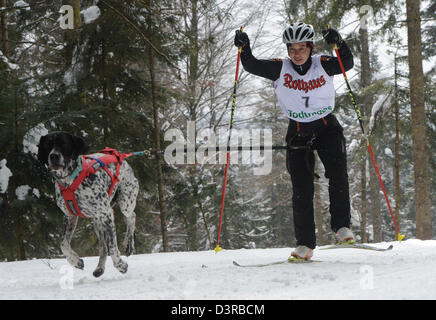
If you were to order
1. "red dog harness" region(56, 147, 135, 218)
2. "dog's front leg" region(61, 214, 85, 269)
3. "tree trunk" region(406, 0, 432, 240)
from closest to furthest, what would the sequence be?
"red dog harness" region(56, 147, 135, 218) < "dog's front leg" region(61, 214, 85, 269) < "tree trunk" region(406, 0, 432, 240)

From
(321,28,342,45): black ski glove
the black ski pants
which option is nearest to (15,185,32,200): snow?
the black ski pants

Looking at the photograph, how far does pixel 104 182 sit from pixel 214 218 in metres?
15.1

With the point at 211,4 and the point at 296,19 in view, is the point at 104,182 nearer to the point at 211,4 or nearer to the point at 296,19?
the point at 211,4

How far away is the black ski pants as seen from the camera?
441cm

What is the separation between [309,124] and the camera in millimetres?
4543

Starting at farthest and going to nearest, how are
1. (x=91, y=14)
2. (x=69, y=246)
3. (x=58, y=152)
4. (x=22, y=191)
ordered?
(x=91, y=14)
(x=22, y=191)
(x=69, y=246)
(x=58, y=152)

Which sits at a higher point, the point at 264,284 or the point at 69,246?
the point at 69,246

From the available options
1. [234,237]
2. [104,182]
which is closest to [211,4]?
[104,182]

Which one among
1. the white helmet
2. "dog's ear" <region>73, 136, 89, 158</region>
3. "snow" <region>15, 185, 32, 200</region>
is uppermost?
the white helmet

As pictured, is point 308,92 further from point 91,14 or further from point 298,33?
point 91,14

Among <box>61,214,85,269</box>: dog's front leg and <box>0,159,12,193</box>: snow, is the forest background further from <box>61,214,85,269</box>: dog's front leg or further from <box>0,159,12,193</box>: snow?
<box>61,214,85,269</box>: dog's front leg

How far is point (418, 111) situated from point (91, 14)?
7.71 meters

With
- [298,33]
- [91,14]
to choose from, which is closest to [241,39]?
[298,33]

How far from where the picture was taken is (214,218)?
18.8 meters
